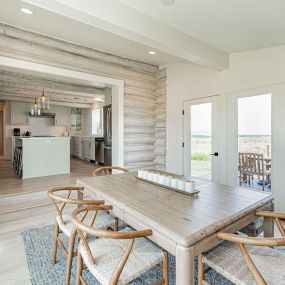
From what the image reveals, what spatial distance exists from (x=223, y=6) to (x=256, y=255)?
2.43 m

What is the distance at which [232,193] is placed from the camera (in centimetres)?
185

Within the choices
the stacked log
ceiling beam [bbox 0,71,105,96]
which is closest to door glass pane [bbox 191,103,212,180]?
the stacked log

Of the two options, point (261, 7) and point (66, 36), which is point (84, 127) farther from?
point (261, 7)

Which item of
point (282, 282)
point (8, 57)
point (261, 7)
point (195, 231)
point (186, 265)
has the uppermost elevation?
point (261, 7)

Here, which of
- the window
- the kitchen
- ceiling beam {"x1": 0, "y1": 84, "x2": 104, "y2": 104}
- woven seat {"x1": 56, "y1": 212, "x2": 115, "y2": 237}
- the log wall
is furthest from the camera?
the window

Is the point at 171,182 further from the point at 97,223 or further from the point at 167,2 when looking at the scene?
the point at 167,2

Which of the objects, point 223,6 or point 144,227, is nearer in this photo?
point 144,227

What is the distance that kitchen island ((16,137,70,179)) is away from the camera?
5.12 m

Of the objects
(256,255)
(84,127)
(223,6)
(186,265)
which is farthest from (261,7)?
(84,127)

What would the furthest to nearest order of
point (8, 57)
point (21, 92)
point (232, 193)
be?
point (21, 92)
point (8, 57)
point (232, 193)

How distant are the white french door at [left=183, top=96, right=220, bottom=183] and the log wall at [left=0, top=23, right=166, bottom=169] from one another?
725 millimetres

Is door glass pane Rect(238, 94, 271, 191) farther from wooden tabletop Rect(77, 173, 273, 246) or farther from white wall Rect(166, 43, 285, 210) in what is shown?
wooden tabletop Rect(77, 173, 273, 246)

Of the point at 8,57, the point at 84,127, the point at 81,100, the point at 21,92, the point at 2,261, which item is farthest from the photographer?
the point at 84,127

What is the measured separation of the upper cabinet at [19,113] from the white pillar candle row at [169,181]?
341 inches
